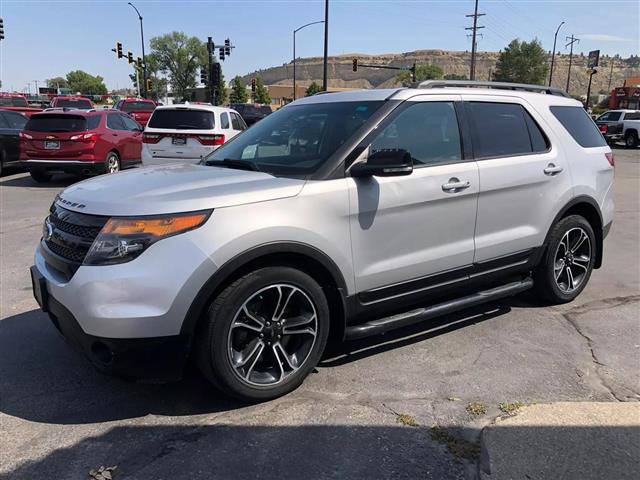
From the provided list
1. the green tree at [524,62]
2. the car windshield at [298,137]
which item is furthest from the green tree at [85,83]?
the car windshield at [298,137]

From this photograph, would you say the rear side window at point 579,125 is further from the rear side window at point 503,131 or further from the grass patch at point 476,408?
the grass patch at point 476,408

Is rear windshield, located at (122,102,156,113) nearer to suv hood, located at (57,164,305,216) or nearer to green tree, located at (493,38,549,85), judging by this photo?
suv hood, located at (57,164,305,216)

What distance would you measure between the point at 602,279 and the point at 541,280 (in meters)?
1.62

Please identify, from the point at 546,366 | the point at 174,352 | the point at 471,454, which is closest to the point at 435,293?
the point at 546,366

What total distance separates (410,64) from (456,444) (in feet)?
608

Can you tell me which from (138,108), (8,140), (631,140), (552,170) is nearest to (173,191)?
(552,170)

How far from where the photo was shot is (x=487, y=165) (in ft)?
13.8

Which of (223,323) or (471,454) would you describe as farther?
(223,323)

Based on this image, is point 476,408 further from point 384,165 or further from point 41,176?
point 41,176

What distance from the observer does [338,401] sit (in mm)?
3357

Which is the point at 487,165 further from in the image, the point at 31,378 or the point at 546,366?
the point at 31,378

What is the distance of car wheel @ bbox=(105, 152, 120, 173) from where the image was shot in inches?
486

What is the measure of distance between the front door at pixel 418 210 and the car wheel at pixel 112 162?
9888 mm

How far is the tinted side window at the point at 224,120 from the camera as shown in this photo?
11234 millimetres
